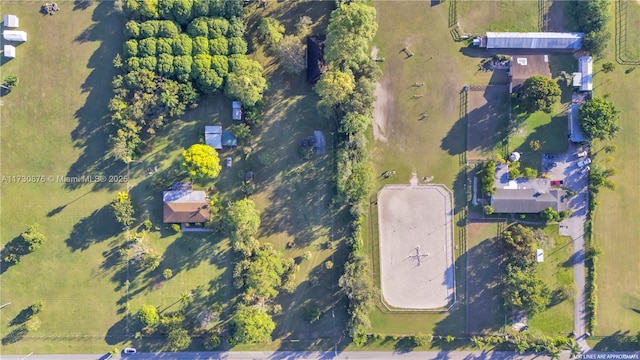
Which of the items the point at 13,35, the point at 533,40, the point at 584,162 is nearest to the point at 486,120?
the point at 533,40

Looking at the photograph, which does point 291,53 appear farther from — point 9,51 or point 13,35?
point 9,51

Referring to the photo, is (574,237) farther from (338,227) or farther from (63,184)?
(63,184)

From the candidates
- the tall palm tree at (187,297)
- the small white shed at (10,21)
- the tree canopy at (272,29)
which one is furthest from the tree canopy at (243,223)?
the small white shed at (10,21)

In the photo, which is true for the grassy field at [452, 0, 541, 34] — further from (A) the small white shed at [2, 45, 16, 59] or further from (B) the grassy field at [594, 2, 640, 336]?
(A) the small white shed at [2, 45, 16, 59]

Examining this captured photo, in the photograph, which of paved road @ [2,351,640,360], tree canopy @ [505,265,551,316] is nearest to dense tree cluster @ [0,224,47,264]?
paved road @ [2,351,640,360]

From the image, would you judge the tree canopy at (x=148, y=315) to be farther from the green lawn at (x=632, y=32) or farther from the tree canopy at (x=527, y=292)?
the green lawn at (x=632, y=32)

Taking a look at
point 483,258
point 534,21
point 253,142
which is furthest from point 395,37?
point 483,258
